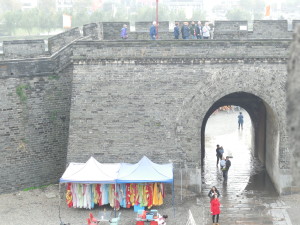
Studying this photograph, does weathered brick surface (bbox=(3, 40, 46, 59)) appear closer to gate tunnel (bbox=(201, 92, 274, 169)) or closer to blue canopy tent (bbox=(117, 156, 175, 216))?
blue canopy tent (bbox=(117, 156, 175, 216))

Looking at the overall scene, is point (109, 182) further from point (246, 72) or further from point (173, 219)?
point (246, 72)

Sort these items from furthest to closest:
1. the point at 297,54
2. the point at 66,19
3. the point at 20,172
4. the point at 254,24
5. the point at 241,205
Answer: the point at 66,19
the point at 254,24
the point at 20,172
the point at 241,205
the point at 297,54

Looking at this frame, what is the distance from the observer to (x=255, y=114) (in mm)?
23750

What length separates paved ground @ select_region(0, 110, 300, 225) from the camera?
1599cm

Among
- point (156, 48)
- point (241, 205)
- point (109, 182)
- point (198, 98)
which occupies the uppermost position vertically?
point (156, 48)

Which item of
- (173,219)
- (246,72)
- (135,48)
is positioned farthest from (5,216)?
(246,72)

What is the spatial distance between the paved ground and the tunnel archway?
4.62 feet

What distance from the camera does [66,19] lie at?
2623 cm

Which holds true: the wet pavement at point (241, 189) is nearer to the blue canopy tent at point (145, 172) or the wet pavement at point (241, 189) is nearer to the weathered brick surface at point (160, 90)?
the weathered brick surface at point (160, 90)

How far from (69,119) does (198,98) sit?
4.89 meters

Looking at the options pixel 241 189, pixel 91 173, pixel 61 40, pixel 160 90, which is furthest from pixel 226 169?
pixel 61 40

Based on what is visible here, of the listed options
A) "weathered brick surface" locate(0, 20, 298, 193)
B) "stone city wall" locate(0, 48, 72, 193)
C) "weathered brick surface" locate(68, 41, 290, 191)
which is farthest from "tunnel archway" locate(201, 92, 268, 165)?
"stone city wall" locate(0, 48, 72, 193)

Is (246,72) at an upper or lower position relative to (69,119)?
upper

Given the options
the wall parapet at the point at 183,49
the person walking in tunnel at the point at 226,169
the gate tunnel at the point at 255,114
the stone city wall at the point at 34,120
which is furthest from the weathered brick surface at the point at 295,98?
the gate tunnel at the point at 255,114
